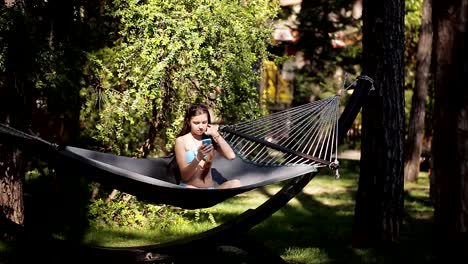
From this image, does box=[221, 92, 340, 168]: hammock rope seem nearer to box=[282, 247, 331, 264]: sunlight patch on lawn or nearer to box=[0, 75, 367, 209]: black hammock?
box=[0, 75, 367, 209]: black hammock

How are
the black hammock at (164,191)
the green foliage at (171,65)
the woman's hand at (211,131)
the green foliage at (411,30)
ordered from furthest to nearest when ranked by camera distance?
the green foliage at (411,30) → the green foliage at (171,65) → the woman's hand at (211,131) → the black hammock at (164,191)

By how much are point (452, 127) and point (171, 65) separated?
2674 mm

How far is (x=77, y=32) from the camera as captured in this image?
6.59 meters

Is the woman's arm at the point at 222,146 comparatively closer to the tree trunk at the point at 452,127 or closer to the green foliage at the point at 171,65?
the green foliage at the point at 171,65

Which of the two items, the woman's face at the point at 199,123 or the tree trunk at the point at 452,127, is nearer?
the tree trunk at the point at 452,127

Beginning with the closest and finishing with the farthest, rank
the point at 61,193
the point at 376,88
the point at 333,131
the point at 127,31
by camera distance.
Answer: the point at 333,131, the point at 376,88, the point at 127,31, the point at 61,193

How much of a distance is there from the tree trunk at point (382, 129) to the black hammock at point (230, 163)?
803 millimetres

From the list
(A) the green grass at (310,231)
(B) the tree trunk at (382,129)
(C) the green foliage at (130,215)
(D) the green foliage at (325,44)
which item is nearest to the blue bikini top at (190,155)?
(A) the green grass at (310,231)

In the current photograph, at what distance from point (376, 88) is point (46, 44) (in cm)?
257

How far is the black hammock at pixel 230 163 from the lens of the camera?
4.29 metres

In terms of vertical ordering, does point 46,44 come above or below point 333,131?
above

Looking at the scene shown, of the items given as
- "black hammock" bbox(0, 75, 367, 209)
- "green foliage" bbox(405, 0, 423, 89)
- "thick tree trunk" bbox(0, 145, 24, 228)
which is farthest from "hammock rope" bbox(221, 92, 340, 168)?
"green foliage" bbox(405, 0, 423, 89)

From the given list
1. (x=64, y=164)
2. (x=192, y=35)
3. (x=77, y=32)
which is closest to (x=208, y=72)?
(x=192, y=35)

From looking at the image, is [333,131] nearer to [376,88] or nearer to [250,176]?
[250,176]
